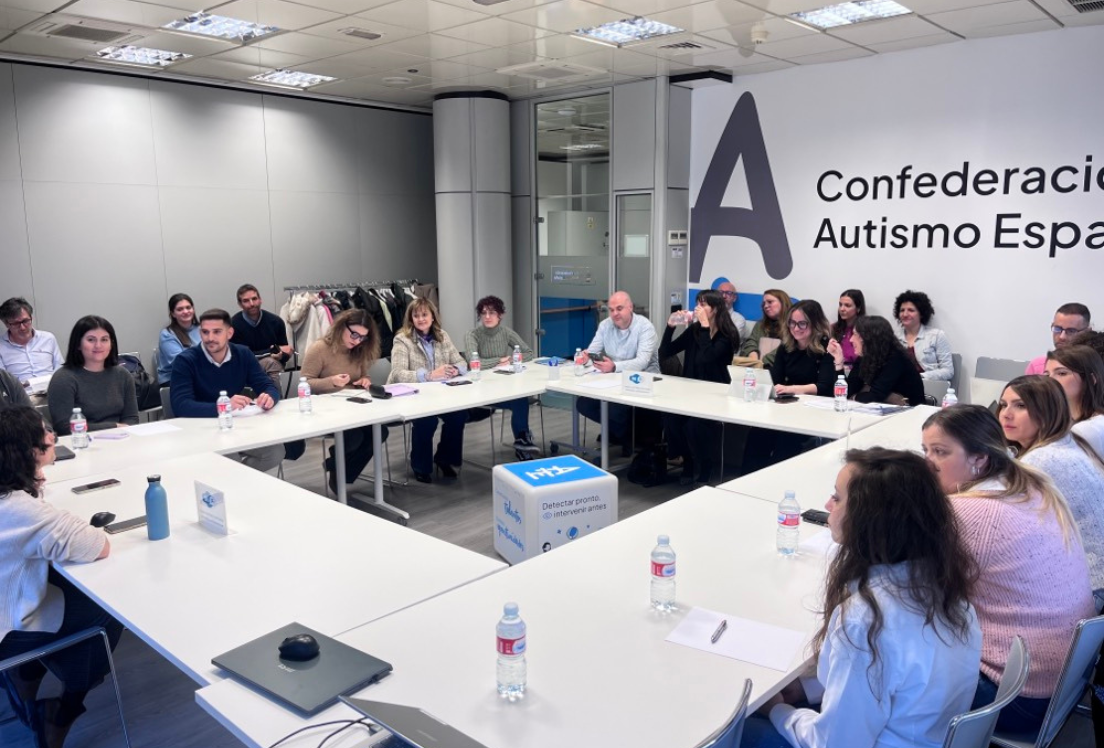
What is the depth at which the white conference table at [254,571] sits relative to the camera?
7.28 feet

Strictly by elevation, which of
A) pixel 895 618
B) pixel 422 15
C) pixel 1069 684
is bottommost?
Result: pixel 1069 684

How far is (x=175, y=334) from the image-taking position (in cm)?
700

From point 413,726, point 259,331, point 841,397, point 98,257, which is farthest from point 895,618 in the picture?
point 98,257

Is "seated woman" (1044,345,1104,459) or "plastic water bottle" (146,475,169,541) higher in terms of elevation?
"seated woman" (1044,345,1104,459)

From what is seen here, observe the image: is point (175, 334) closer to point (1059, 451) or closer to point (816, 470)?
point (816, 470)

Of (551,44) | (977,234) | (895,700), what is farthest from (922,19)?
(895,700)

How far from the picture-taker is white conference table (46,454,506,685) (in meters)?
2.22

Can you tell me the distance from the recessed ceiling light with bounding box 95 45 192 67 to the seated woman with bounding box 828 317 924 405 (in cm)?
560

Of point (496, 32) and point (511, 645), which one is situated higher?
point (496, 32)

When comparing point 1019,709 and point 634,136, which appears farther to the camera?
point 634,136

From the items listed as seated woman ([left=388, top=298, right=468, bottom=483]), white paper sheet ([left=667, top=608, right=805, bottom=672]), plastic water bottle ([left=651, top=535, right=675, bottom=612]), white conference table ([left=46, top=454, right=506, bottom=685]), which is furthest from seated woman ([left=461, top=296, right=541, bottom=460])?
white paper sheet ([left=667, top=608, right=805, bottom=672])

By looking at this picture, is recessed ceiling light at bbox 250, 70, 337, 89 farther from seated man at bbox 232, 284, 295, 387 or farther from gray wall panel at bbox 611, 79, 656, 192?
gray wall panel at bbox 611, 79, 656, 192

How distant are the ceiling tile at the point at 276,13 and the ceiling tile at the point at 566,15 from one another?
1.23 m

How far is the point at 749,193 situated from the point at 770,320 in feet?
4.20
